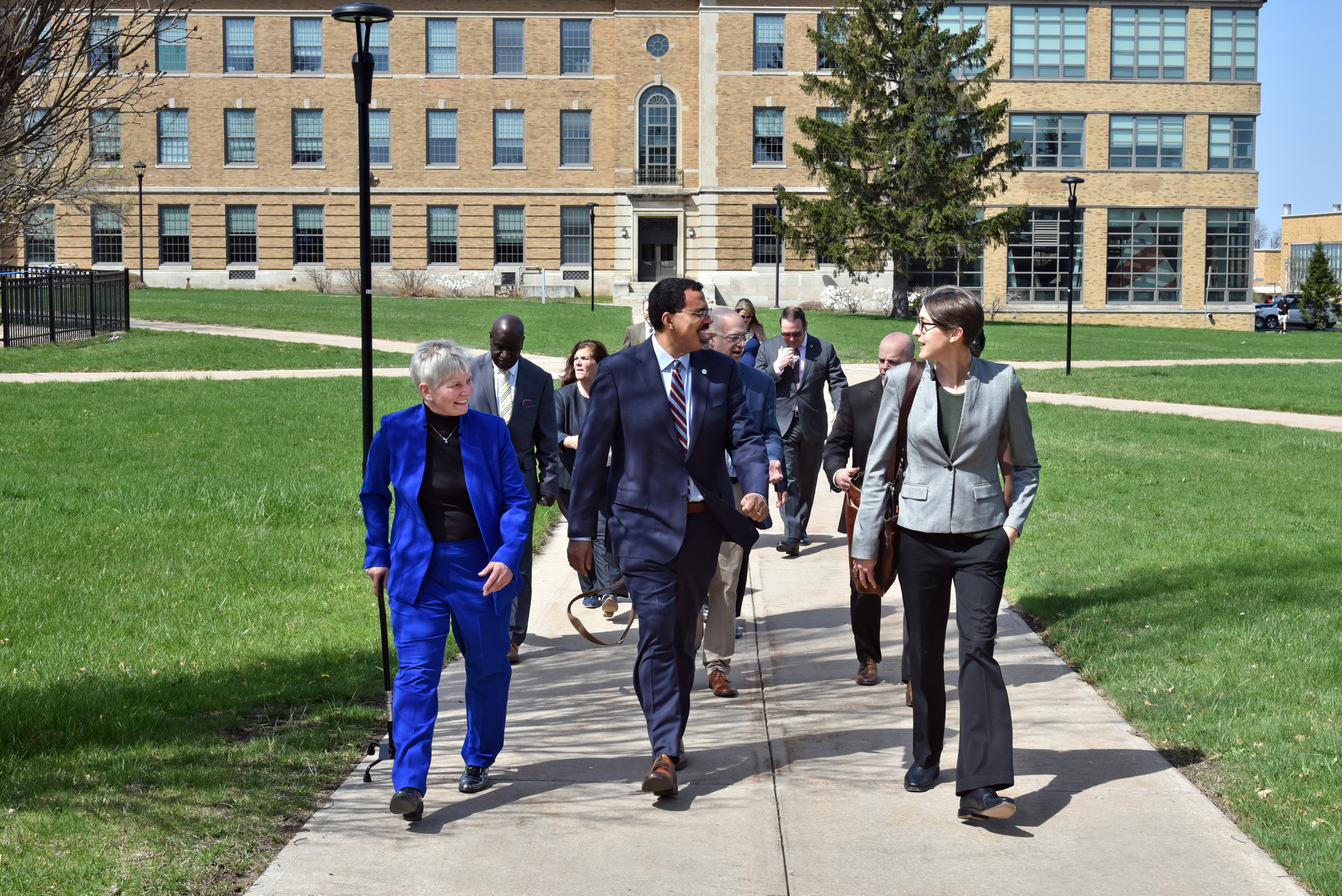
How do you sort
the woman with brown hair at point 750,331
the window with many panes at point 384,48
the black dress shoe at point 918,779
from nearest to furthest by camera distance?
1. the black dress shoe at point 918,779
2. the woman with brown hair at point 750,331
3. the window with many panes at point 384,48

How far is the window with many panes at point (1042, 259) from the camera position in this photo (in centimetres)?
5859

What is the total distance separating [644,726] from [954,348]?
242cm

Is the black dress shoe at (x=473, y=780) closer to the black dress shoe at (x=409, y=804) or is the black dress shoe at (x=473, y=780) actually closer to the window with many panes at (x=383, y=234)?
the black dress shoe at (x=409, y=804)

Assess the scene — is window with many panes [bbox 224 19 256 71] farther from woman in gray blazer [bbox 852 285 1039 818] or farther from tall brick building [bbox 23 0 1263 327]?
woman in gray blazer [bbox 852 285 1039 818]

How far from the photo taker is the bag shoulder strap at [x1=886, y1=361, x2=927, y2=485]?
5266mm

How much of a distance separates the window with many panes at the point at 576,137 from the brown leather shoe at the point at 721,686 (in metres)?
52.7

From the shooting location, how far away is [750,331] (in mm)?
11867

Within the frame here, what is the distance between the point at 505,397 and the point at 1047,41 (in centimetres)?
5647

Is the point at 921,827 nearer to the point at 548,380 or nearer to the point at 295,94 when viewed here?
the point at 548,380

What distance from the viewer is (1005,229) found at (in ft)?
158

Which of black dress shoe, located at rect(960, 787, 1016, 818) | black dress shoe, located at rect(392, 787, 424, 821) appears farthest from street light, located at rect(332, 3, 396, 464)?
black dress shoe, located at rect(960, 787, 1016, 818)

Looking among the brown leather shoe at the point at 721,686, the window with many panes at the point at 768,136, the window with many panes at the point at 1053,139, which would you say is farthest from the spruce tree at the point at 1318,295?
the brown leather shoe at the point at 721,686

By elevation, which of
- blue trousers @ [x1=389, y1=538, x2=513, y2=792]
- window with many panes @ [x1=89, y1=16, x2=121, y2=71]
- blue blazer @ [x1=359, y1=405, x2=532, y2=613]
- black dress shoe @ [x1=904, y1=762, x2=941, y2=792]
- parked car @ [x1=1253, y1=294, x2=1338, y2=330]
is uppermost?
window with many panes @ [x1=89, y1=16, x2=121, y2=71]

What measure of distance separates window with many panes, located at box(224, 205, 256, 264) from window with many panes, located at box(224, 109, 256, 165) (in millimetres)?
2088
